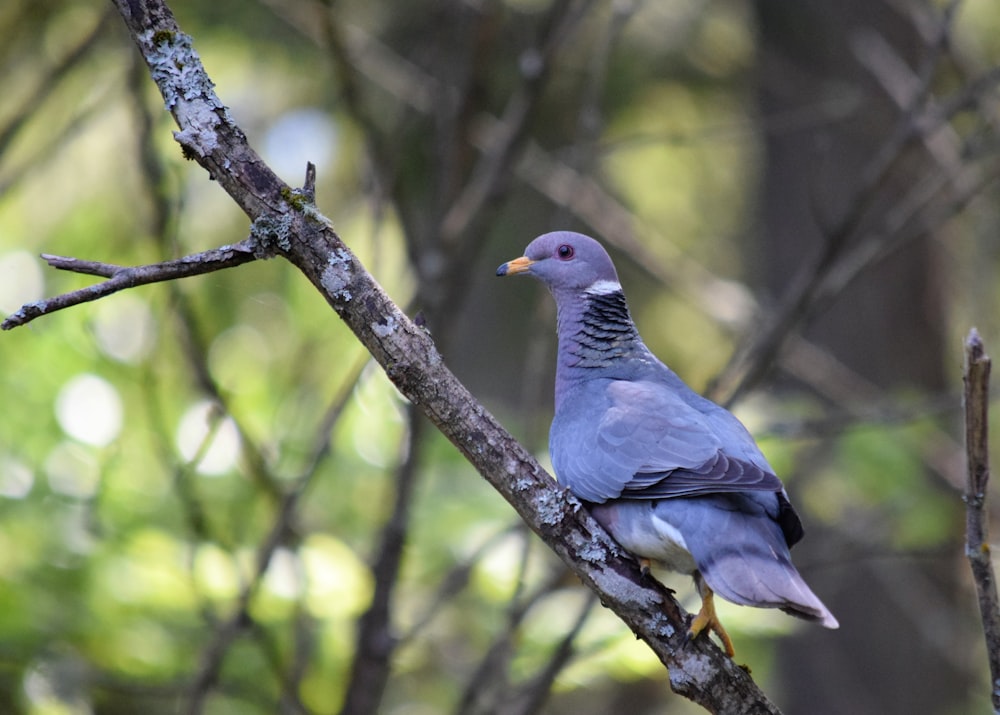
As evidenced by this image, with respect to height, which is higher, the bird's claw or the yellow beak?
the yellow beak

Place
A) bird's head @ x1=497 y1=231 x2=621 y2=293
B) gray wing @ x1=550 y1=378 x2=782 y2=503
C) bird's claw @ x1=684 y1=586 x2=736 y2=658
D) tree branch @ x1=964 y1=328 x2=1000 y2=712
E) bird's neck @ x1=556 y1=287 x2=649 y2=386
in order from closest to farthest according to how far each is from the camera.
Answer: tree branch @ x1=964 y1=328 x2=1000 y2=712
bird's claw @ x1=684 y1=586 x2=736 y2=658
gray wing @ x1=550 y1=378 x2=782 y2=503
bird's neck @ x1=556 y1=287 x2=649 y2=386
bird's head @ x1=497 y1=231 x2=621 y2=293

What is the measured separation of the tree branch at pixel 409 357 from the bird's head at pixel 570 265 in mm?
1154

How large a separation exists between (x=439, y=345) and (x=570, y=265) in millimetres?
737

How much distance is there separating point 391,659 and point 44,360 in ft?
6.69

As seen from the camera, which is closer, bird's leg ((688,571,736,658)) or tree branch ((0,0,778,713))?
tree branch ((0,0,778,713))

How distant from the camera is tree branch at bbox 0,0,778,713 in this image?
239 centimetres

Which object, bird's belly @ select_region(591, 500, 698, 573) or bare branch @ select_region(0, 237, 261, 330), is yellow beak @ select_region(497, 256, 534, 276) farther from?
bare branch @ select_region(0, 237, 261, 330)

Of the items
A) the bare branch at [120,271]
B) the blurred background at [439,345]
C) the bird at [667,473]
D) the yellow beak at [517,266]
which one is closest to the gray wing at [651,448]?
the bird at [667,473]

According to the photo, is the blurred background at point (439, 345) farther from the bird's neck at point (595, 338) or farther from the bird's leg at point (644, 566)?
the bird's leg at point (644, 566)

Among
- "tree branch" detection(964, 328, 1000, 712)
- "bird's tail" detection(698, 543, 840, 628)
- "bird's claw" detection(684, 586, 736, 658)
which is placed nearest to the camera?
"tree branch" detection(964, 328, 1000, 712)

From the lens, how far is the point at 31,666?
380cm

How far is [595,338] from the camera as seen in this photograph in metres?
3.54

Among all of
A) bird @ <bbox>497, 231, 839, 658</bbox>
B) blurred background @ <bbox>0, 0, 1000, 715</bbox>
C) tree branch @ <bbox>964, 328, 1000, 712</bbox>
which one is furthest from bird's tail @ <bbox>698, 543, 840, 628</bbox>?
blurred background @ <bbox>0, 0, 1000, 715</bbox>

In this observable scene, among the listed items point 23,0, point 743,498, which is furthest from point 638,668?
point 23,0
